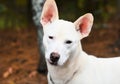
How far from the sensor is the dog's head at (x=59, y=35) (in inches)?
237

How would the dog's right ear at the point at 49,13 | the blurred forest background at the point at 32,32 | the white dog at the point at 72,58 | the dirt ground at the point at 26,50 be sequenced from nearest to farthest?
the white dog at the point at 72,58
the dog's right ear at the point at 49,13
the dirt ground at the point at 26,50
the blurred forest background at the point at 32,32

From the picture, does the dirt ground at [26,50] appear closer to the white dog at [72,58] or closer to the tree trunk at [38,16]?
the tree trunk at [38,16]

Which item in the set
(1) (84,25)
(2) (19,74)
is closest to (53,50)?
(1) (84,25)

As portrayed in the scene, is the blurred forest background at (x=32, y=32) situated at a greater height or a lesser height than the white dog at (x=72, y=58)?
lesser

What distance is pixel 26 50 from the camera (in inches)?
431

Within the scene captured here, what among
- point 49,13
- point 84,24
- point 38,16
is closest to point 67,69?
point 84,24

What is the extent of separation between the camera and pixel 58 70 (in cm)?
645

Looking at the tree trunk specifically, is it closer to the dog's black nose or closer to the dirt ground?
the dirt ground

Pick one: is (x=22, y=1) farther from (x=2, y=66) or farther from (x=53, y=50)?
(x=53, y=50)

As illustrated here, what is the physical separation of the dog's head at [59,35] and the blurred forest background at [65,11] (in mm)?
5165

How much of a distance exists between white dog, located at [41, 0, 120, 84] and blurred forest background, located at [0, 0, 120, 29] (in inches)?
203

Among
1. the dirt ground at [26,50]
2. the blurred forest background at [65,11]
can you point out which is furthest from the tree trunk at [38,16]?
the blurred forest background at [65,11]

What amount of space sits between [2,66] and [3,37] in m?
2.18

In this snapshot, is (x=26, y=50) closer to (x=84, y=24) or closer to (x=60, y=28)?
(x=84, y=24)
